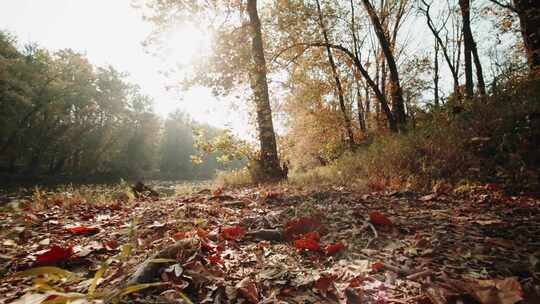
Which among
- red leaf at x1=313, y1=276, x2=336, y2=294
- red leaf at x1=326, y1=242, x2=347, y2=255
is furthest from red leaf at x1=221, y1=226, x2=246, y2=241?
red leaf at x1=313, y1=276, x2=336, y2=294

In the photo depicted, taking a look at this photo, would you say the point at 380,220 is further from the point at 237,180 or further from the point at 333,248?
the point at 237,180

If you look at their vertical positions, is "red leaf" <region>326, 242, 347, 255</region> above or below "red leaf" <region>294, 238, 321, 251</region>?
below

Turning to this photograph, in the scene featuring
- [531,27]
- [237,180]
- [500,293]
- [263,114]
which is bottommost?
[500,293]

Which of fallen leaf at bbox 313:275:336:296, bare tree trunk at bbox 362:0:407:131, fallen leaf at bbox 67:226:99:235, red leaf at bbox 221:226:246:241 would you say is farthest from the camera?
bare tree trunk at bbox 362:0:407:131

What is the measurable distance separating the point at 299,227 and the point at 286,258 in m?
0.68

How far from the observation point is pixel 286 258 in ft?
6.25

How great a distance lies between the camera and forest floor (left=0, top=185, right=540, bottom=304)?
132 centimetres

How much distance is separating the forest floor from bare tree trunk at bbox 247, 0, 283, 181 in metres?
4.80

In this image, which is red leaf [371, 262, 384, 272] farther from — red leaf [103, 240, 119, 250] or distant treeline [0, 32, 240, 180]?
distant treeline [0, 32, 240, 180]

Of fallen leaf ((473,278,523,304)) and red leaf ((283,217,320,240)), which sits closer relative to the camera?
fallen leaf ((473,278,523,304))

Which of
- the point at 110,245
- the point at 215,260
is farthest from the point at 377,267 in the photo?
the point at 110,245

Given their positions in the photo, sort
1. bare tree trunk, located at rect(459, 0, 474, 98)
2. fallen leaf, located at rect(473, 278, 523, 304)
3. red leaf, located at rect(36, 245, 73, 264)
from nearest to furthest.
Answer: fallen leaf, located at rect(473, 278, 523, 304)
red leaf, located at rect(36, 245, 73, 264)
bare tree trunk, located at rect(459, 0, 474, 98)

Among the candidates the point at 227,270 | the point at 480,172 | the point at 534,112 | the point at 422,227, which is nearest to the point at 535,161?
the point at 480,172

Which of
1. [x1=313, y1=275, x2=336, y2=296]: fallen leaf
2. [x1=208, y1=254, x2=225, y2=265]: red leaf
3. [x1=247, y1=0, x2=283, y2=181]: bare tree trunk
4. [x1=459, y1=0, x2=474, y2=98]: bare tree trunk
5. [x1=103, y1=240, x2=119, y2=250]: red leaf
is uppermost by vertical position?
[x1=459, y1=0, x2=474, y2=98]: bare tree trunk
